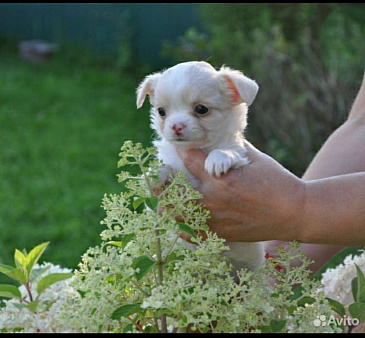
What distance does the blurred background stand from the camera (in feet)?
18.0

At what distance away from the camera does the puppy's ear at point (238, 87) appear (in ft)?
6.50

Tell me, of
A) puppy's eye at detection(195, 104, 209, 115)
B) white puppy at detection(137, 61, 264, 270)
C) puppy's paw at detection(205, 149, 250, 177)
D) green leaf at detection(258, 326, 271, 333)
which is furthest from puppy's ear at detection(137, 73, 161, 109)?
green leaf at detection(258, 326, 271, 333)

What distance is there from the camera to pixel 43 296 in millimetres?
1663

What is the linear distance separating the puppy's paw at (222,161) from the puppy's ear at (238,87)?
0.63 ft

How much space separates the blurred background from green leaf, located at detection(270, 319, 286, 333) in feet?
10.4

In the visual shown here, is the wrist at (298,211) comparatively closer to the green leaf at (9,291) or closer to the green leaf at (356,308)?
the green leaf at (356,308)

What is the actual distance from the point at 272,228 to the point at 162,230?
1.27 ft

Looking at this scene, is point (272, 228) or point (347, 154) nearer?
point (272, 228)

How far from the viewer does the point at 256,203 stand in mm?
1766

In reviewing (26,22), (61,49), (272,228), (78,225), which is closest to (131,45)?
(61,49)

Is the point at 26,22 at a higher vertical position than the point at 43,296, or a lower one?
higher

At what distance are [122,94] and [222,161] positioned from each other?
22.1 feet

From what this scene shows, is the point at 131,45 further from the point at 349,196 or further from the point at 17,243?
the point at 349,196

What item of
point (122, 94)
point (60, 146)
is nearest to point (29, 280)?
point (60, 146)
